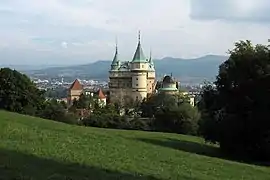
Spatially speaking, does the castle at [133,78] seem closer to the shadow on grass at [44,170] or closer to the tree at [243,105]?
the tree at [243,105]

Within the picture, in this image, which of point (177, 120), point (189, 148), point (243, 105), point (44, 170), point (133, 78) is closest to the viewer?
point (44, 170)

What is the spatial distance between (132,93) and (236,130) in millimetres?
127886

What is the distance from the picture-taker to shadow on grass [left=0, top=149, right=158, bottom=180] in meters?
13.5

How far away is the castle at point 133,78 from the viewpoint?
16288 cm

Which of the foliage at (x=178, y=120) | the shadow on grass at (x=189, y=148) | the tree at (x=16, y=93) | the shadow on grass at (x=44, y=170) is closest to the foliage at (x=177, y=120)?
the foliage at (x=178, y=120)

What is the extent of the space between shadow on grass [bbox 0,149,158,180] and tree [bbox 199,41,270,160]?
63.0 ft

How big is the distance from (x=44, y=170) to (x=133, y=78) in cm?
15295

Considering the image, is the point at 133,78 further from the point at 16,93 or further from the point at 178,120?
the point at 16,93

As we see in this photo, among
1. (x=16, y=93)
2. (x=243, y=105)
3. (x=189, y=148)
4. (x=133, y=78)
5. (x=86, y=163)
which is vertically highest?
(x=133, y=78)

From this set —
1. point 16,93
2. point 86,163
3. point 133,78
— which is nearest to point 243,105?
point 86,163

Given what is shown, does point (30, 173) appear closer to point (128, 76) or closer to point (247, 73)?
point (247, 73)

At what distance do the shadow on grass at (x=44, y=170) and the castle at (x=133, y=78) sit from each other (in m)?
141

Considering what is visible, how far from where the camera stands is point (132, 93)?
162250 mm

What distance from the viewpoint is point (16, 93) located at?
7262 centimetres
